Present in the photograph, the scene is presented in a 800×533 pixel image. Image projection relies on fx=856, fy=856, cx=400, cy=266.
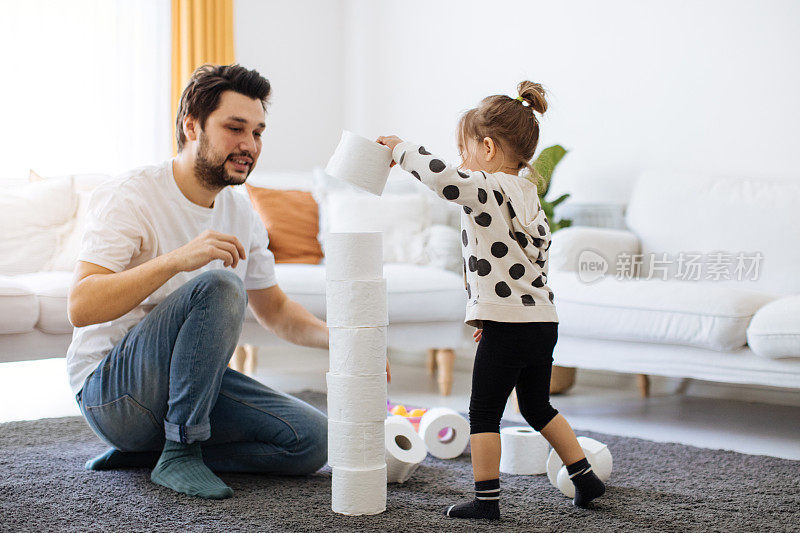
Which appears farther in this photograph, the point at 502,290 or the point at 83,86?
the point at 83,86

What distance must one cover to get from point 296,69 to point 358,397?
347 cm

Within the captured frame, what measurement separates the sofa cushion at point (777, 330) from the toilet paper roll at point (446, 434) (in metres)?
0.88

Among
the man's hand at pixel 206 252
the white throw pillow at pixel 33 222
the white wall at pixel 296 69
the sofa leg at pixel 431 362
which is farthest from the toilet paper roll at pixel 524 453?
the white wall at pixel 296 69

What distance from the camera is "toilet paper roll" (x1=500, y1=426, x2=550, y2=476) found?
2.03m

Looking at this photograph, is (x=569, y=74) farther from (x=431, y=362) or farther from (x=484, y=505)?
(x=484, y=505)

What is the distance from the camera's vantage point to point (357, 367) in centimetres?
161

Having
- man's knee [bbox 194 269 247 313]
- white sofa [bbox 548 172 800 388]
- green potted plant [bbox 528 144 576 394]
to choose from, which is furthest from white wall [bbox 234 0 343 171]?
man's knee [bbox 194 269 247 313]

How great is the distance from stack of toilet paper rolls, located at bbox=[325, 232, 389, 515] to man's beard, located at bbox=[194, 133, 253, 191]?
1.28 ft

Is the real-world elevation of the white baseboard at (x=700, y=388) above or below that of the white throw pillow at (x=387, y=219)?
below

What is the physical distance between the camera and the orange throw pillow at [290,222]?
3.51 meters

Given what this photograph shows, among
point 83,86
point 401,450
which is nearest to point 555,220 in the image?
point 401,450

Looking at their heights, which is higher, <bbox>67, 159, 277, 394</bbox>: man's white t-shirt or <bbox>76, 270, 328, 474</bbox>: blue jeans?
<bbox>67, 159, 277, 394</bbox>: man's white t-shirt

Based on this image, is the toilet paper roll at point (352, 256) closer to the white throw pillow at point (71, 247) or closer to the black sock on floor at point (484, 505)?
the black sock on floor at point (484, 505)

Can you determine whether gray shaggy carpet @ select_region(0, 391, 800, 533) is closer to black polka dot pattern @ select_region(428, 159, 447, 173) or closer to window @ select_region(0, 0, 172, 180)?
black polka dot pattern @ select_region(428, 159, 447, 173)
